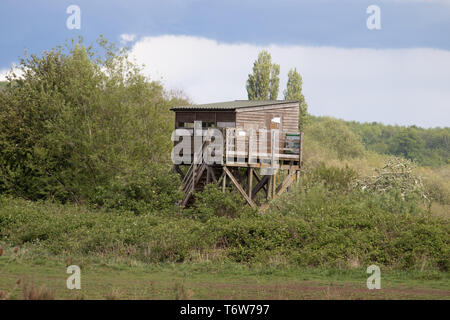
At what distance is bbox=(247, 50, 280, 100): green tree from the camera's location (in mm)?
59031

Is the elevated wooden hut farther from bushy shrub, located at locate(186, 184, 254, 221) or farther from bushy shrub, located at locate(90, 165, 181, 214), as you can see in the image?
bushy shrub, located at locate(90, 165, 181, 214)

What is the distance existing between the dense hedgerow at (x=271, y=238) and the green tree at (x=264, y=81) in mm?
37837

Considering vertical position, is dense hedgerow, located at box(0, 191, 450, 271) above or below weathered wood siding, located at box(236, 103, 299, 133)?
below

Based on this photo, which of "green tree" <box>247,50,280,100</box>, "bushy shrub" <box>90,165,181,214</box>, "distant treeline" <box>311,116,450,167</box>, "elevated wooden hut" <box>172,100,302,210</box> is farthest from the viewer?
"distant treeline" <box>311,116,450,167</box>

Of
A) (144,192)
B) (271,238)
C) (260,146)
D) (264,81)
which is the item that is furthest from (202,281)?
(264,81)

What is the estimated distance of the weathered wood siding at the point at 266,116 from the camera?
1123 inches

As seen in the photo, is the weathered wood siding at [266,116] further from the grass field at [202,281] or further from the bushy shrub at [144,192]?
the grass field at [202,281]

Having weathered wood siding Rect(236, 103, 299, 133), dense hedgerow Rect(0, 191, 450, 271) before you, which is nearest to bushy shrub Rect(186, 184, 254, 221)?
dense hedgerow Rect(0, 191, 450, 271)

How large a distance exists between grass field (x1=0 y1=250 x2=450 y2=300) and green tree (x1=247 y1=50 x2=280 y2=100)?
1725 inches

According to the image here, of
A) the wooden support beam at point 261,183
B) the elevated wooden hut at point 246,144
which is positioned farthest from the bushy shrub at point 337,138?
the elevated wooden hut at point 246,144

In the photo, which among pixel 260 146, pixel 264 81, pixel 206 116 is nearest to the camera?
pixel 260 146

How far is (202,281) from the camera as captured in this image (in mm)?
14102

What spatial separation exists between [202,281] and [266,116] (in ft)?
54.8

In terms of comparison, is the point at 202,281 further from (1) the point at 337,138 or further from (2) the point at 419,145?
(2) the point at 419,145
